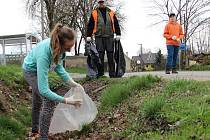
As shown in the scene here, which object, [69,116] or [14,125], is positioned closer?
[69,116]

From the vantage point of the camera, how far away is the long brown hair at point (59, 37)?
5.28m

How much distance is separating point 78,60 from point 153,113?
4180cm

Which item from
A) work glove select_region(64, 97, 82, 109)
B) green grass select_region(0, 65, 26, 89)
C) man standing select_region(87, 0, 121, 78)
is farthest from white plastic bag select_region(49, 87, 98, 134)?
man standing select_region(87, 0, 121, 78)

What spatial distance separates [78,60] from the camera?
47.5m

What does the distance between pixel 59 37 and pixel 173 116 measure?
1669 mm

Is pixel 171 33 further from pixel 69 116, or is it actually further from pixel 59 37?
pixel 59 37

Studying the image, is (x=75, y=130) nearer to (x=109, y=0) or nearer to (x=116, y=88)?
(x=116, y=88)

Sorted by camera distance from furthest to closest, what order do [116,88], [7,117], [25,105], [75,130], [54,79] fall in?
[54,79] → [25,105] → [116,88] → [7,117] → [75,130]

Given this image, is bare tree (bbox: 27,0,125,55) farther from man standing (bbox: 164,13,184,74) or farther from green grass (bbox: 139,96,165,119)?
green grass (bbox: 139,96,165,119)

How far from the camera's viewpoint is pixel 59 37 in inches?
210

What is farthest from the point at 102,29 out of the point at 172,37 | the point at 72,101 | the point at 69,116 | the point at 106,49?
the point at 72,101

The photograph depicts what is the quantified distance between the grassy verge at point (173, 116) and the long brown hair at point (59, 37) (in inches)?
54.3

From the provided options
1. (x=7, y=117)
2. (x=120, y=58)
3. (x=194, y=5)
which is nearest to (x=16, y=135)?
(x=7, y=117)

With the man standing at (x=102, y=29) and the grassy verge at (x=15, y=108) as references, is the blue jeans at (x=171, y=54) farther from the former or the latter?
the grassy verge at (x=15, y=108)
